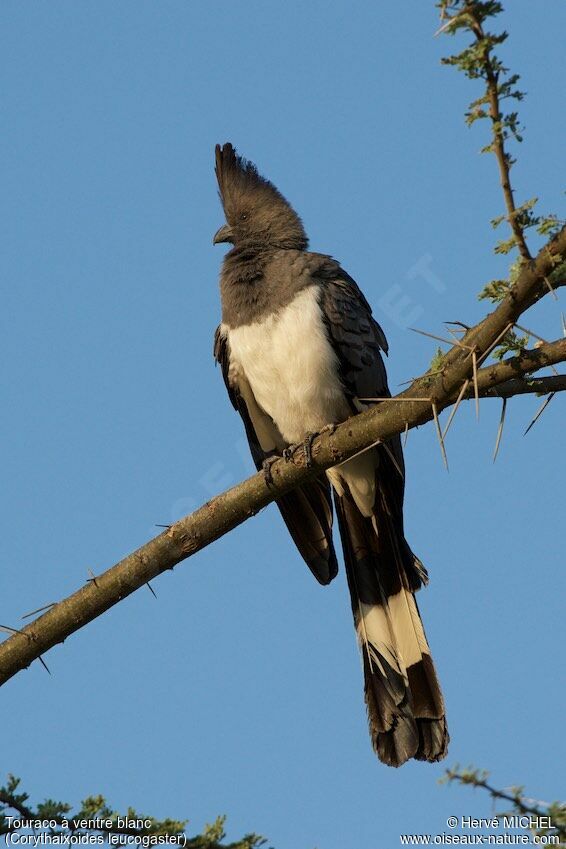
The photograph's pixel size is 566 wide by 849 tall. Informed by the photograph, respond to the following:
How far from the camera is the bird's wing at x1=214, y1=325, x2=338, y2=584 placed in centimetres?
720

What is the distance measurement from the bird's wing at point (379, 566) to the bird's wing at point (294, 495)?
5.1 inches

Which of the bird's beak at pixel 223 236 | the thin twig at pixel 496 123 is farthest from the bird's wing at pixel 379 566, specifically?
the thin twig at pixel 496 123

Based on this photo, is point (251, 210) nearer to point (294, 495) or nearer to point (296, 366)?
point (296, 366)

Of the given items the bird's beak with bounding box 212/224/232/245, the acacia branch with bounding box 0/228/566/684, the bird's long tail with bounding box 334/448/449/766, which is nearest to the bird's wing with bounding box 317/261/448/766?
the bird's long tail with bounding box 334/448/449/766

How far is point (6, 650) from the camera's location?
4613 mm

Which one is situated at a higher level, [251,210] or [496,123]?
[251,210]

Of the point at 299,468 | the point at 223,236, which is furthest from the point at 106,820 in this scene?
the point at 223,236

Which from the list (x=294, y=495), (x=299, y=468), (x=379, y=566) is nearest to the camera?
(x=299, y=468)

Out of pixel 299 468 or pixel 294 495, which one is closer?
pixel 299 468

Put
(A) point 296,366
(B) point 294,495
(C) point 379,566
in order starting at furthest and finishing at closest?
(B) point 294,495 → (C) point 379,566 → (A) point 296,366

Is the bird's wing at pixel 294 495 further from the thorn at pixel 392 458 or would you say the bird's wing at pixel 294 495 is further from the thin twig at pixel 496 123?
the thin twig at pixel 496 123

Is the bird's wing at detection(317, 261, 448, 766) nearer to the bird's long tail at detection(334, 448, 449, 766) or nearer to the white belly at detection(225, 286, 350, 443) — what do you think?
the bird's long tail at detection(334, 448, 449, 766)

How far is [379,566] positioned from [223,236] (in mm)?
2958

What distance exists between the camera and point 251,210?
26.9 ft
